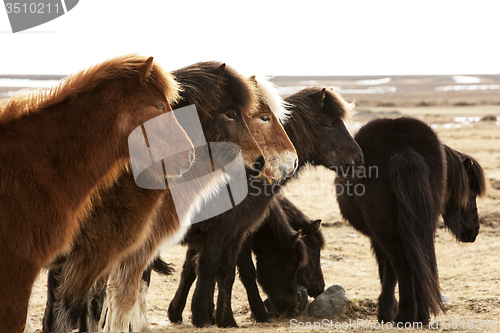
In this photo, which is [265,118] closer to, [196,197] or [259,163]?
[259,163]

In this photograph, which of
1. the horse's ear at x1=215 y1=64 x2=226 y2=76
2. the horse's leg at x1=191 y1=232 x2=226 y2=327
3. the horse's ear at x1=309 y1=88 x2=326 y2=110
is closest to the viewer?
the horse's ear at x1=215 y1=64 x2=226 y2=76

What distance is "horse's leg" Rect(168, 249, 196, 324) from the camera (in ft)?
19.0

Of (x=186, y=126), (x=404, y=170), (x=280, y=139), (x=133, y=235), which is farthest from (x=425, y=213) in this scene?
(x=133, y=235)

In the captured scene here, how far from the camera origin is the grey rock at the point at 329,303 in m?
5.98

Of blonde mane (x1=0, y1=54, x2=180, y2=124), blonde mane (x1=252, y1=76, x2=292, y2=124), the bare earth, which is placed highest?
blonde mane (x1=0, y1=54, x2=180, y2=124)

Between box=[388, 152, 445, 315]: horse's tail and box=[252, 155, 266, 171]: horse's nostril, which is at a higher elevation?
box=[252, 155, 266, 171]: horse's nostril

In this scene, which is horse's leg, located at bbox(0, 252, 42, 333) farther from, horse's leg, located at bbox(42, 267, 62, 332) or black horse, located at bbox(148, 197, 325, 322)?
black horse, located at bbox(148, 197, 325, 322)

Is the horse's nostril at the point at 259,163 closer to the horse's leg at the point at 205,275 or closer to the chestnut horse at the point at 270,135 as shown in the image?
the chestnut horse at the point at 270,135

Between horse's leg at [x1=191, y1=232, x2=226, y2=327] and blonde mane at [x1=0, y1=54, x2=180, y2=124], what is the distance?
7.50ft

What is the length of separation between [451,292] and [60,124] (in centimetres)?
569

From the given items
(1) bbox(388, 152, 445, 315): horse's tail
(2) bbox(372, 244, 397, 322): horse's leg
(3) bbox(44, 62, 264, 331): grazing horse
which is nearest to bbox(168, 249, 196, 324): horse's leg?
(3) bbox(44, 62, 264, 331): grazing horse

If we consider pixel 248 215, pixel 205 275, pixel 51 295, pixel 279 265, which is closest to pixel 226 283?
pixel 205 275

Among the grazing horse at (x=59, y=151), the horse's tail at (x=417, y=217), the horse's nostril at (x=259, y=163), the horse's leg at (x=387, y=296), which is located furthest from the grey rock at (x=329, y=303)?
the grazing horse at (x=59, y=151)

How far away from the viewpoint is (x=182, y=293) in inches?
233
